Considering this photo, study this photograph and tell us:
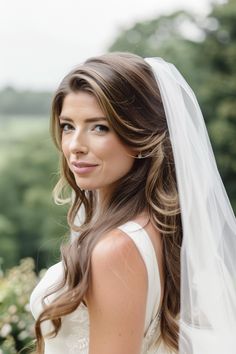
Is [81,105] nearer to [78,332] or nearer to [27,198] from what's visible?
[78,332]

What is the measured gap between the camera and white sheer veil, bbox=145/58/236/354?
2268 millimetres

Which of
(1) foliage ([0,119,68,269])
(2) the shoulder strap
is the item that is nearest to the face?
(2) the shoulder strap

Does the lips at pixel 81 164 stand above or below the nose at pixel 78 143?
below

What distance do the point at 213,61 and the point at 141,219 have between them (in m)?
24.5

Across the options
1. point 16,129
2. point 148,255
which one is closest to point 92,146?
point 148,255

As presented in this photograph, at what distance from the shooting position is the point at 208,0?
2552cm

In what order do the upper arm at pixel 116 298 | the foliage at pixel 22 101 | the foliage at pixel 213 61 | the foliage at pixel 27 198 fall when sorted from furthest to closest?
the foliage at pixel 22 101
the foliage at pixel 27 198
the foliage at pixel 213 61
the upper arm at pixel 116 298

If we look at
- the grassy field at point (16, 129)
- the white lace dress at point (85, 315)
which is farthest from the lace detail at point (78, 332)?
the grassy field at point (16, 129)

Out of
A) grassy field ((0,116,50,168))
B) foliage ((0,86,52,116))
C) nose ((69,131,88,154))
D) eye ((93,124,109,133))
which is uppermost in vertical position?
eye ((93,124,109,133))

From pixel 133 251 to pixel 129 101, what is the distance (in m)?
0.51

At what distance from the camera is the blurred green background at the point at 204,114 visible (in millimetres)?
24125

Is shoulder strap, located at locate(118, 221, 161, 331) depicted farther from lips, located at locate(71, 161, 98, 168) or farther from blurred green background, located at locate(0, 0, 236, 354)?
blurred green background, located at locate(0, 0, 236, 354)

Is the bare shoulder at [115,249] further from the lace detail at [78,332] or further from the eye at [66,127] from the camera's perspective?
the eye at [66,127]

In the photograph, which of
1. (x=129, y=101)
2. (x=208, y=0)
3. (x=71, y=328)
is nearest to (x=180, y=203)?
(x=129, y=101)
